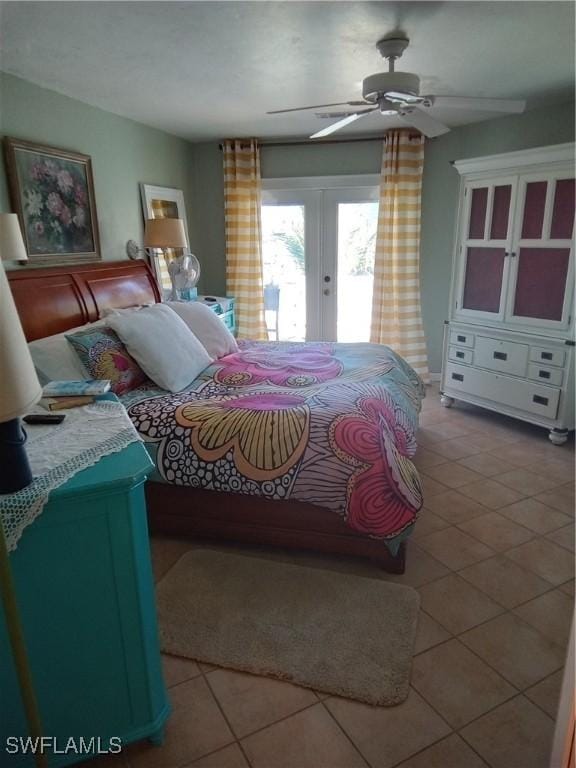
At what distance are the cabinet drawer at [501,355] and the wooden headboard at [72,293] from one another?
2.72 meters

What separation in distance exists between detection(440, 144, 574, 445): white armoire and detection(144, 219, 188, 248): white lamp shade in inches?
91.5

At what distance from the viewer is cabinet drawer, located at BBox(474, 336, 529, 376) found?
372 centimetres

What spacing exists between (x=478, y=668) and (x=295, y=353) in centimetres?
217

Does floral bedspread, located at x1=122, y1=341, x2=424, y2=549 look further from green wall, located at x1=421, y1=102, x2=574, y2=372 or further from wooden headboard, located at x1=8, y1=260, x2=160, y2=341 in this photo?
green wall, located at x1=421, y1=102, x2=574, y2=372

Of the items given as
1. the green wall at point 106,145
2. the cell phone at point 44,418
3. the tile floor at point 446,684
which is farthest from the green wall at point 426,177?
the cell phone at point 44,418

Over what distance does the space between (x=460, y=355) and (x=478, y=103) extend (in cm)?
213

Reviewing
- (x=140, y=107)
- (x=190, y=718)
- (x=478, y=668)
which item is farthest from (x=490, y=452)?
(x=140, y=107)

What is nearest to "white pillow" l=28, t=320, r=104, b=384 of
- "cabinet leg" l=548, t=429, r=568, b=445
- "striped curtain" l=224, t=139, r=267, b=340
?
"striped curtain" l=224, t=139, r=267, b=340

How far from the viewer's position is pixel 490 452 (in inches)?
138

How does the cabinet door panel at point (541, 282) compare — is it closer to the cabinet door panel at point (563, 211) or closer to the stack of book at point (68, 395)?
the cabinet door panel at point (563, 211)

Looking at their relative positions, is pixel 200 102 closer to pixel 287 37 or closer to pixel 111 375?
pixel 287 37

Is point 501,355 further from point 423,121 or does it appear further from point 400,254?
point 423,121

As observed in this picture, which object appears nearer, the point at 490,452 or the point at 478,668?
the point at 478,668

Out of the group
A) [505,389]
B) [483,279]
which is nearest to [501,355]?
[505,389]
